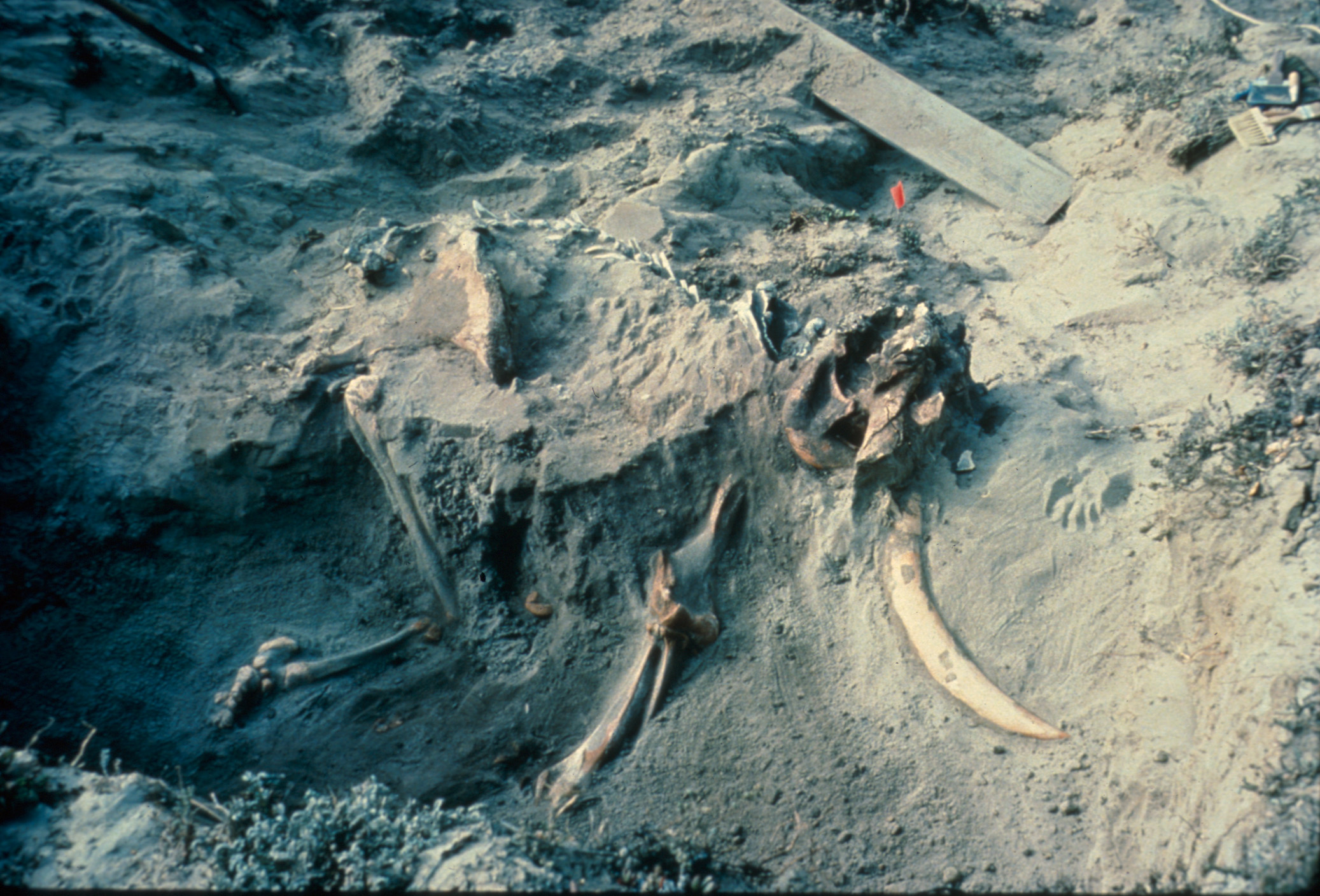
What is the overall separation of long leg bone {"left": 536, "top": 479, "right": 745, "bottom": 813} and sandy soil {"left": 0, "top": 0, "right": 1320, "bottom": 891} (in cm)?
7

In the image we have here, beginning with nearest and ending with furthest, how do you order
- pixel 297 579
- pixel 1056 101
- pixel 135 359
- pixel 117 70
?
1. pixel 297 579
2. pixel 135 359
3. pixel 117 70
4. pixel 1056 101

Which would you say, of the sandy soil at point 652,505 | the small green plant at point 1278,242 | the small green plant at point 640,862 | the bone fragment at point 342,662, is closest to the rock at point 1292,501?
the sandy soil at point 652,505

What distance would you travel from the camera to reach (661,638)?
2.69 meters

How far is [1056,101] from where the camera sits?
5711 millimetres

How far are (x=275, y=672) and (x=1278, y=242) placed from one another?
496cm

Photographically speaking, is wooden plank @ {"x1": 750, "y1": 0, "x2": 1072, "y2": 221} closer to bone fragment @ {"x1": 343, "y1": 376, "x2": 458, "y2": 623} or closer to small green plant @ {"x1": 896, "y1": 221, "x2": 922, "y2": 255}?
small green plant @ {"x1": 896, "y1": 221, "x2": 922, "y2": 255}

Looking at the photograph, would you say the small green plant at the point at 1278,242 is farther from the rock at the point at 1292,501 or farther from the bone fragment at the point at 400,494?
the bone fragment at the point at 400,494

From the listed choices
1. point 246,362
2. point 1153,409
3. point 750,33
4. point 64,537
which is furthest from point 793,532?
point 750,33

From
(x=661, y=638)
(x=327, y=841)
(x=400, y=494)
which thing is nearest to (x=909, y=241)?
(x=661, y=638)

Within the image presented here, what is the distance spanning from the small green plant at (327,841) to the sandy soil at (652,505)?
357 millimetres

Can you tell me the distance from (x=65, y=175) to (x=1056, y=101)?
6475 mm

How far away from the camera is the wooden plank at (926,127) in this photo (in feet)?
16.4

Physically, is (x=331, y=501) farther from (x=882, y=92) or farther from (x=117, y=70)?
(x=882, y=92)

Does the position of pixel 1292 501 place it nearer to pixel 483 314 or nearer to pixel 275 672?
pixel 483 314
